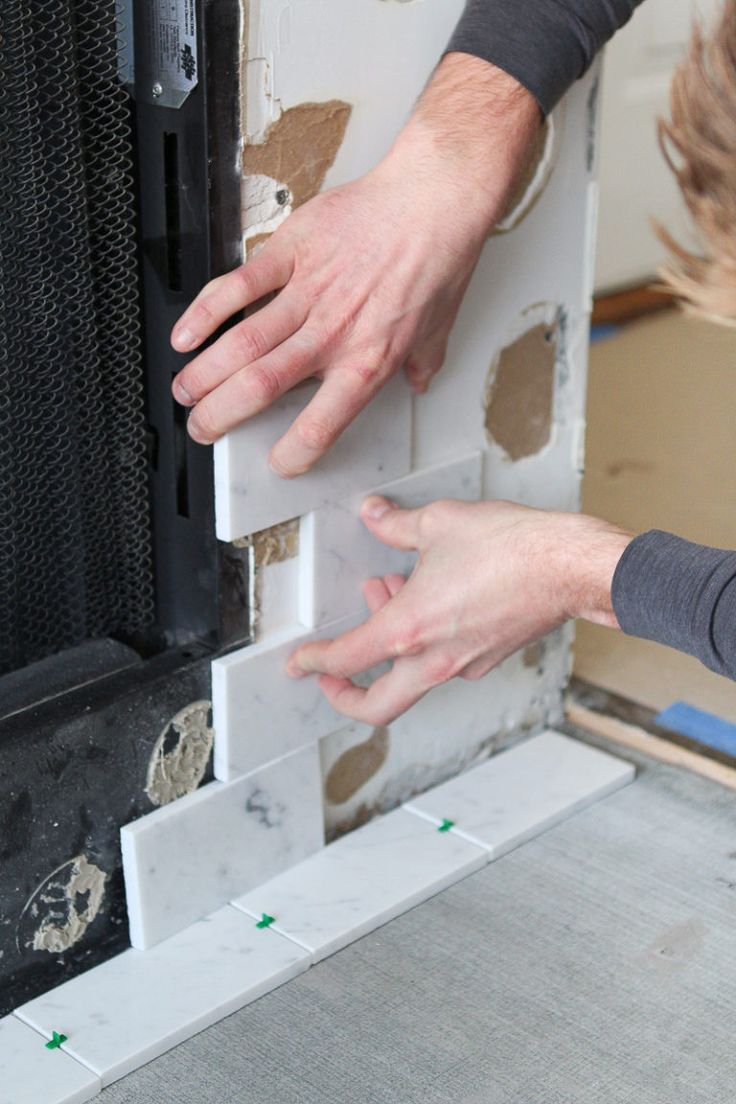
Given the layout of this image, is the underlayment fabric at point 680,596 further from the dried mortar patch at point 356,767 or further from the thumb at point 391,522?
the dried mortar patch at point 356,767

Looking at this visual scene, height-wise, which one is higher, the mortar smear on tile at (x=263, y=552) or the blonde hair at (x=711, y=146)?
the blonde hair at (x=711, y=146)

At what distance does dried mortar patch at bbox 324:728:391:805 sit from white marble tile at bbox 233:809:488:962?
52mm

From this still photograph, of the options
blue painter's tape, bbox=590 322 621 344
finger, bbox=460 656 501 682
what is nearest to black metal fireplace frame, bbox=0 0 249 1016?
finger, bbox=460 656 501 682

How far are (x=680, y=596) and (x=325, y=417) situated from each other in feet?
1.16

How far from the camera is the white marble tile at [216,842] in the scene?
1287 mm

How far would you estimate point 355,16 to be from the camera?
1.22 meters

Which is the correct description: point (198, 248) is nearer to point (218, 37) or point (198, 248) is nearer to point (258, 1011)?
point (218, 37)

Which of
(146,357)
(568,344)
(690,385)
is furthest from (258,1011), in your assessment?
(690,385)

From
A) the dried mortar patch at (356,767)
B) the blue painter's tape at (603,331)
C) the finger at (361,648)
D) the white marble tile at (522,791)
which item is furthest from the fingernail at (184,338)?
the blue painter's tape at (603,331)

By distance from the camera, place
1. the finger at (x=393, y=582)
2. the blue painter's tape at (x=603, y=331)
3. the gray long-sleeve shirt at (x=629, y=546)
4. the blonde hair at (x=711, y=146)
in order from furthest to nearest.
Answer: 1. the blue painter's tape at (x=603, y=331)
2. the finger at (x=393, y=582)
3. the gray long-sleeve shirt at (x=629, y=546)
4. the blonde hair at (x=711, y=146)

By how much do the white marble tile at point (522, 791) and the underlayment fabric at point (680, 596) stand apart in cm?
45

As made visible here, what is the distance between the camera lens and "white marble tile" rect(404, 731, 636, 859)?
153cm

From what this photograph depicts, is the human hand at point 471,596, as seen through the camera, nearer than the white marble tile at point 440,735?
Yes

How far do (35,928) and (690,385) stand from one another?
2.01 m
